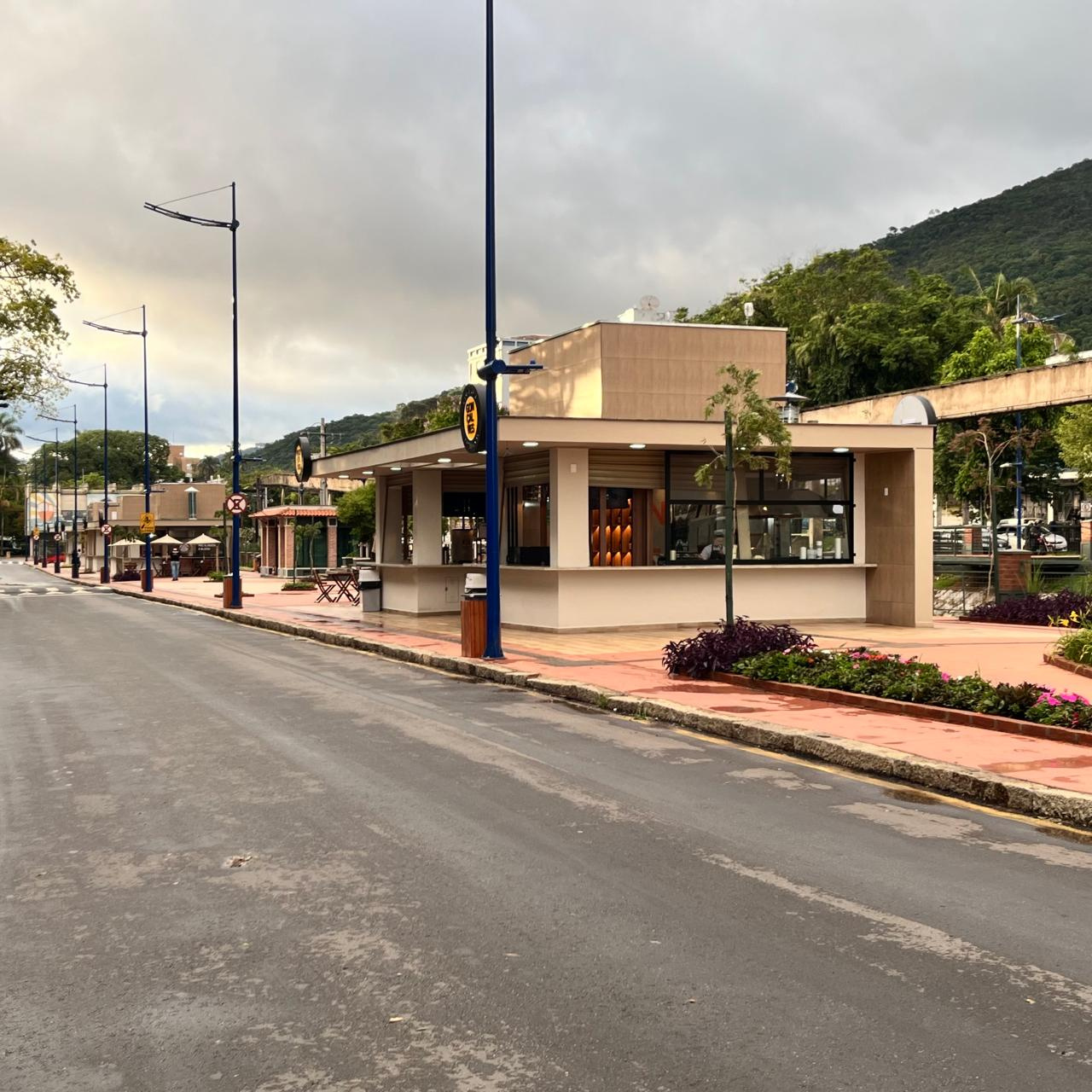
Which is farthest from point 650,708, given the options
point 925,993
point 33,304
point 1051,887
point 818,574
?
point 33,304

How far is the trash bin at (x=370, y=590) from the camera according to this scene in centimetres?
2653

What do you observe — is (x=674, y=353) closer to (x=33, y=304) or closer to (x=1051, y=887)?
(x=1051, y=887)

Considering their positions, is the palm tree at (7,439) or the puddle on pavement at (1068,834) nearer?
the puddle on pavement at (1068,834)

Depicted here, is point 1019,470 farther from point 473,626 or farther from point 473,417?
point 473,626

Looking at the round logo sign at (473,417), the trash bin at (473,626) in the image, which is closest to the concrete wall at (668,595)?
the round logo sign at (473,417)

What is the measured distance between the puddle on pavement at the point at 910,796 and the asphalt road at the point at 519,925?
117 millimetres

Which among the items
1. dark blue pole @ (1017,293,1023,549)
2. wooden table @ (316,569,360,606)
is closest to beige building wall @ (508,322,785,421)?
dark blue pole @ (1017,293,1023,549)

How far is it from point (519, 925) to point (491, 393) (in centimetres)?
1187

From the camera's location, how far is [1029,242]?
327ft

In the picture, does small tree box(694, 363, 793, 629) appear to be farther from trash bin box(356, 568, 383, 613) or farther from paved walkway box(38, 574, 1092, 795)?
trash bin box(356, 568, 383, 613)

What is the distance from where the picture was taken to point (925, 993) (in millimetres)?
4316

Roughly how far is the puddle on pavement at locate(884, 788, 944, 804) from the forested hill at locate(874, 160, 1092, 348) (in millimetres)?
79082

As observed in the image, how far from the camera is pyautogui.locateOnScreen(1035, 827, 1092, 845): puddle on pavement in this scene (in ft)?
22.2

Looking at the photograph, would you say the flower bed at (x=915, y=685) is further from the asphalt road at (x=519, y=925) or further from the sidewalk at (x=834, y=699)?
the asphalt road at (x=519, y=925)
